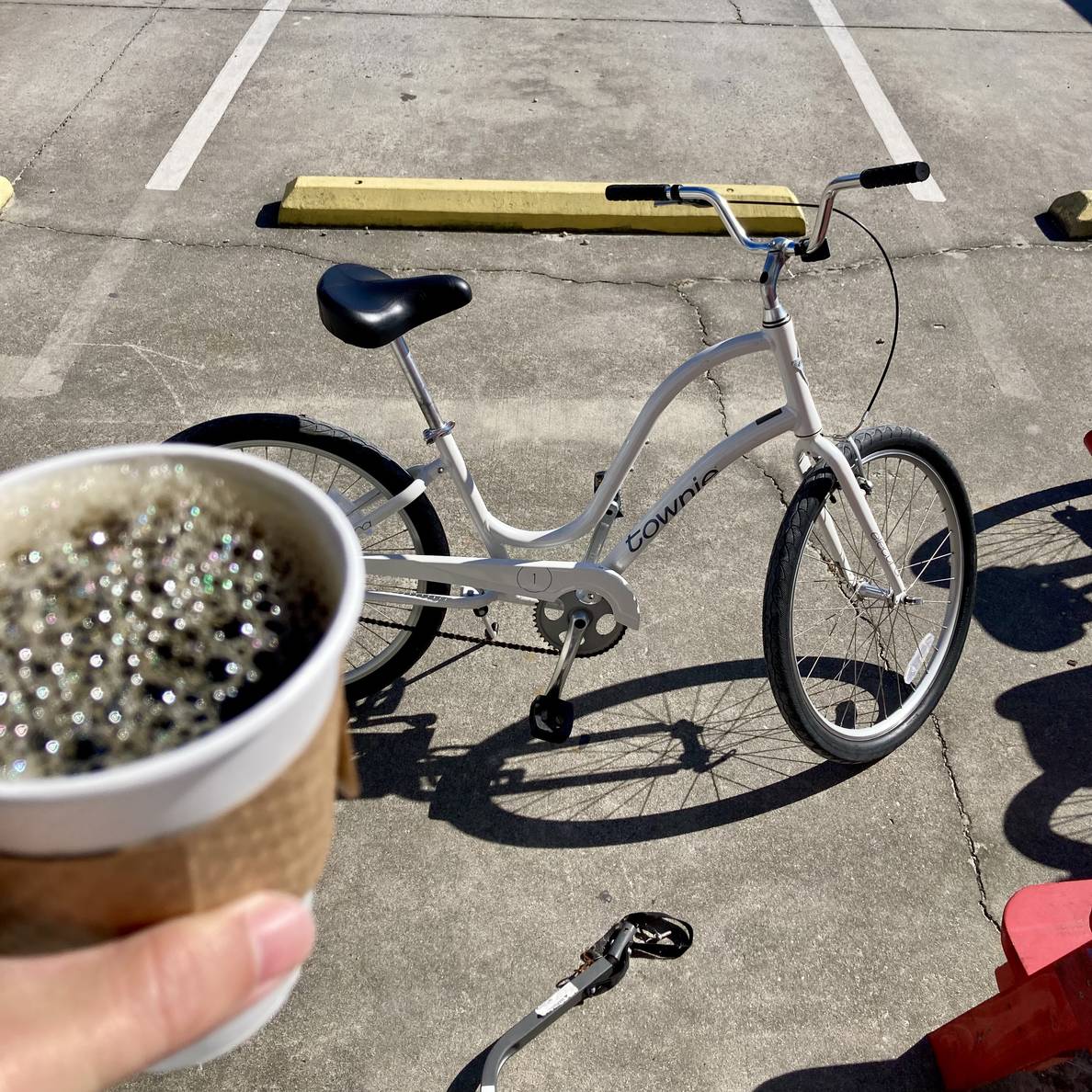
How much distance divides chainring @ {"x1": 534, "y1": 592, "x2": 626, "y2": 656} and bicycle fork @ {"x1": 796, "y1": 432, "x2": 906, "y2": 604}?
0.61 meters

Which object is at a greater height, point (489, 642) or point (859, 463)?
point (859, 463)

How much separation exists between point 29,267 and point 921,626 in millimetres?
4209

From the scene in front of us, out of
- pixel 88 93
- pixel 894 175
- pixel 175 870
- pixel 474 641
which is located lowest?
pixel 474 641

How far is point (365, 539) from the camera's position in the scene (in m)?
2.84

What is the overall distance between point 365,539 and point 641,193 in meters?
1.18

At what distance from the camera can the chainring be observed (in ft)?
9.05

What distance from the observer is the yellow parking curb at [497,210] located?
498cm

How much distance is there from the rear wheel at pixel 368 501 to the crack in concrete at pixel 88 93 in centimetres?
336

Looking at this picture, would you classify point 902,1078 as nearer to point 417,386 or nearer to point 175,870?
point 417,386

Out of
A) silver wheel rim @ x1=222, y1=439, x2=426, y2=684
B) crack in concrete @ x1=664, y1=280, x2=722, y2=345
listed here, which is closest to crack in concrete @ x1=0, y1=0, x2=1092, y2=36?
crack in concrete @ x1=664, y1=280, x2=722, y2=345

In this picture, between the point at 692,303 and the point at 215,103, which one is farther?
the point at 215,103

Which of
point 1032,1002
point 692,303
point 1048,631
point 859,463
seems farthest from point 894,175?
point 692,303

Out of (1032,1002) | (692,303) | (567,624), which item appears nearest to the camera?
(1032,1002)

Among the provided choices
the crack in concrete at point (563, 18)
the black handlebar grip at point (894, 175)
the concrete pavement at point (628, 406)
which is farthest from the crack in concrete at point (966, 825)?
the crack in concrete at point (563, 18)
